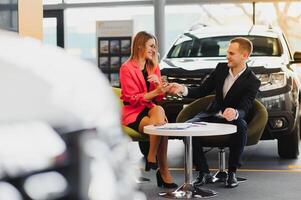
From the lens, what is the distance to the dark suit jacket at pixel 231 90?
478 cm

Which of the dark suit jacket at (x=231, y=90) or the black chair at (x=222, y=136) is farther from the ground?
the dark suit jacket at (x=231, y=90)

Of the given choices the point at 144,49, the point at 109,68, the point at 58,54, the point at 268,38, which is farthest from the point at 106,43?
the point at 58,54

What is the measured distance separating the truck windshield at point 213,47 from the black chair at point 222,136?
47.5 inches

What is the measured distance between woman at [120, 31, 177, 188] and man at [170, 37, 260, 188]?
0.73ft

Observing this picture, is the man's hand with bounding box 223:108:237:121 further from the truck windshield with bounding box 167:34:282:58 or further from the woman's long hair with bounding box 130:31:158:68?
the truck windshield with bounding box 167:34:282:58

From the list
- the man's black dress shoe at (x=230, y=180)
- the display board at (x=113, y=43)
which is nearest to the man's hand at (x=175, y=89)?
the man's black dress shoe at (x=230, y=180)

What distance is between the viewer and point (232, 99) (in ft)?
15.9

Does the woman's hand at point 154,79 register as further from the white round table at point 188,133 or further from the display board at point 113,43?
the display board at point 113,43

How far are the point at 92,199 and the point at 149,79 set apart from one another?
3782 mm

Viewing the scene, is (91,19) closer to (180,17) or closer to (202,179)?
(180,17)

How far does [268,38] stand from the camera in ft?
21.5

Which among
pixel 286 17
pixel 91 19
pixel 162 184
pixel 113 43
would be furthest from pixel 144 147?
pixel 91 19

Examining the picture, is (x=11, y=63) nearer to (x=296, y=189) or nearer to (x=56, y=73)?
(x=56, y=73)

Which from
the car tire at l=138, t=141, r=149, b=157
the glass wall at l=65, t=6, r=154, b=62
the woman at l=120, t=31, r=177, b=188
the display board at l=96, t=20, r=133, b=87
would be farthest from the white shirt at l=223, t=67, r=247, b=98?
the glass wall at l=65, t=6, r=154, b=62
